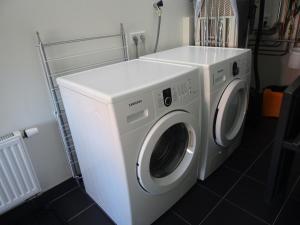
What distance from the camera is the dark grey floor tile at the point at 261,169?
1.60 metres

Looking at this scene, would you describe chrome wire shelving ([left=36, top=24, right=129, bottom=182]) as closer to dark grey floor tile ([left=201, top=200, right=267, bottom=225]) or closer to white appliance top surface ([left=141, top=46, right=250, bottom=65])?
white appliance top surface ([left=141, top=46, right=250, bottom=65])

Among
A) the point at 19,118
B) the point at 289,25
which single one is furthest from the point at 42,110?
the point at 289,25

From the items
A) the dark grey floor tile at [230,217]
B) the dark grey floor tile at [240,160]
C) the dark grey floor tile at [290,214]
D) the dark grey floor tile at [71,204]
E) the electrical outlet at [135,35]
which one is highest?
the electrical outlet at [135,35]

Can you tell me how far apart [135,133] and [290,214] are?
1065mm

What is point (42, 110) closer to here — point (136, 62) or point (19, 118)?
point (19, 118)

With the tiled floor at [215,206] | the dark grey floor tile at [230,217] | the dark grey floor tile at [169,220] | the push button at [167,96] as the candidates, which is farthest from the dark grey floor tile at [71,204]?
the push button at [167,96]

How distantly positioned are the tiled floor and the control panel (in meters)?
0.70

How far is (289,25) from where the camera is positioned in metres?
2.14

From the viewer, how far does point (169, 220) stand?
4.41 feet

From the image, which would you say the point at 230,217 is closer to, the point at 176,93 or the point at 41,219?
the point at 176,93

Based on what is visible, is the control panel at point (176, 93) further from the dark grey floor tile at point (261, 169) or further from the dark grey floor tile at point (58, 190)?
the dark grey floor tile at point (58, 190)

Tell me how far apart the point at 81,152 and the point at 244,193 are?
3.49 feet

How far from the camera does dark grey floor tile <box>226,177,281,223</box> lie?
1339 mm

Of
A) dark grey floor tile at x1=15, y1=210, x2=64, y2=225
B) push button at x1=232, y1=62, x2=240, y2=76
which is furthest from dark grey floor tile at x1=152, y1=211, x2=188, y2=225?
push button at x1=232, y1=62, x2=240, y2=76
